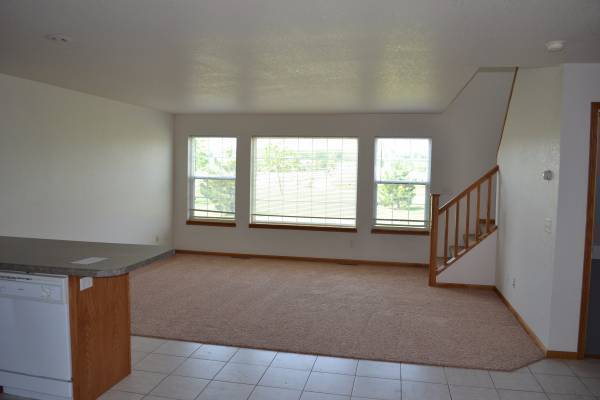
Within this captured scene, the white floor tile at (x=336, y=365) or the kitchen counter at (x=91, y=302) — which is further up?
the kitchen counter at (x=91, y=302)

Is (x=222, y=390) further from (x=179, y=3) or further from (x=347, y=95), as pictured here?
(x=347, y=95)

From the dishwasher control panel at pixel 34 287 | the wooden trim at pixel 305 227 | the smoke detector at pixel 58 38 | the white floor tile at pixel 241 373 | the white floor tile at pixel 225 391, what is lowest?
the white floor tile at pixel 225 391

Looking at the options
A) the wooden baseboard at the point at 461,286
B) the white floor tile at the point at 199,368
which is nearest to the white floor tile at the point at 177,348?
the white floor tile at the point at 199,368

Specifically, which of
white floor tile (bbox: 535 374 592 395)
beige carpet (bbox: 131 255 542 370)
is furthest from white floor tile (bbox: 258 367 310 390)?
white floor tile (bbox: 535 374 592 395)

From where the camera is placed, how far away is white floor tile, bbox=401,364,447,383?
3188 mm

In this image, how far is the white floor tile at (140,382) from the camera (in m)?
2.99

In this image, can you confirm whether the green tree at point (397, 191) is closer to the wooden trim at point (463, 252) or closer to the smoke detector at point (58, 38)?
the wooden trim at point (463, 252)

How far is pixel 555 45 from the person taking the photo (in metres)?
3.04

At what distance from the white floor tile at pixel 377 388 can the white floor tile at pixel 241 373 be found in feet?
2.30

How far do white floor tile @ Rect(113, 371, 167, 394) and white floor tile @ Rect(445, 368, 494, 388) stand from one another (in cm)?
206

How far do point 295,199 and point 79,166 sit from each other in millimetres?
3233

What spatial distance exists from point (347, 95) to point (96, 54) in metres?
2.74

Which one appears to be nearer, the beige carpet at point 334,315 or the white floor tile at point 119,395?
the white floor tile at point 119,395

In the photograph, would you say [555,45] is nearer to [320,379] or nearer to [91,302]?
[320,379]
